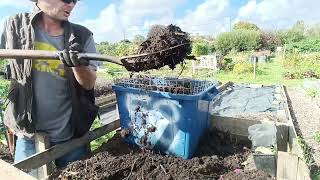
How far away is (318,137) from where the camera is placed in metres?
5.18

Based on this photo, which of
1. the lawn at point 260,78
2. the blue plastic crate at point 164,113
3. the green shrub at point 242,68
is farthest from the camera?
the green shrub at point 242,68

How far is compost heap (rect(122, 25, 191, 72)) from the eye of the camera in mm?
2191

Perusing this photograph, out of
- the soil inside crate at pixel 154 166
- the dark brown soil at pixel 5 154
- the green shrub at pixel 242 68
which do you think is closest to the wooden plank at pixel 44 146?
the soil inside crate at pixel 154 166

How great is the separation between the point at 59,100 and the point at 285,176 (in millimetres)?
1597

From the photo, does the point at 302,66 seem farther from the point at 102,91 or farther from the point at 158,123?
the point at 158,123

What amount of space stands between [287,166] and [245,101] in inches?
317

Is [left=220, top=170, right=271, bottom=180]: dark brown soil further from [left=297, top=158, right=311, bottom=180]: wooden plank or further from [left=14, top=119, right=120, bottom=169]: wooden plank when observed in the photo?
[left=14, top=119, right=120, bottom=169]: wooden plank

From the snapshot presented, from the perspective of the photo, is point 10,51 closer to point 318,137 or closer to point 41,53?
point 41,53

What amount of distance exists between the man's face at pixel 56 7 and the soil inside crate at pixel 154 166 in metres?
Result: 1.01

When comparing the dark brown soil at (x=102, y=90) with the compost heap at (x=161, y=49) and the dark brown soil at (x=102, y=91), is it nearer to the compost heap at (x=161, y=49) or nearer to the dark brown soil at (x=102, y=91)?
the dark brown soil at (x=102, y=91)

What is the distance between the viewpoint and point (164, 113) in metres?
2.48

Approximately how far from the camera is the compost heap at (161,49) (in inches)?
86.3

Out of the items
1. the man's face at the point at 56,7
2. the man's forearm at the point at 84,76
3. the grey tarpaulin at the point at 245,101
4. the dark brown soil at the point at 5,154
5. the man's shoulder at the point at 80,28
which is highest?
the man's face at the point at 56,7

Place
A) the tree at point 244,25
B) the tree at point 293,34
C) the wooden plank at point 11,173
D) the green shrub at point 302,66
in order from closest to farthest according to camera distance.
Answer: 1. the wooden plank at point 11,173
2. the green shrub at point 302,66
3. the tree at point 293,34
4. the tree at point 244,25
